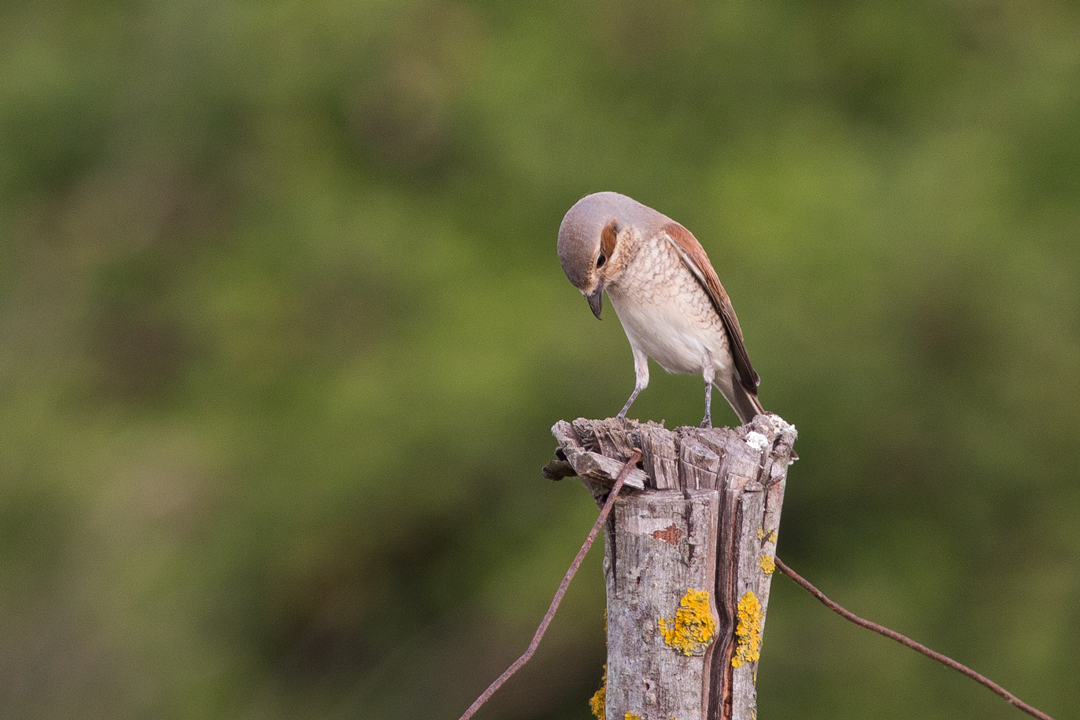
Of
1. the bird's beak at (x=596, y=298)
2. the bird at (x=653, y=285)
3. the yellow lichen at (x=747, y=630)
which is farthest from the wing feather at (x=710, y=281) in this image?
the yellow lichen at (x=747, y=630)

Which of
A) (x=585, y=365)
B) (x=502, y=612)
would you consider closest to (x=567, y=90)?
(x=585, y=365)

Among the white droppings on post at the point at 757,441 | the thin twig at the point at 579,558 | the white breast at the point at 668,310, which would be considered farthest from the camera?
the white breast at the point at 668,310

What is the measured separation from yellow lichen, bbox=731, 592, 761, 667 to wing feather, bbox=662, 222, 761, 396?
1.94 m

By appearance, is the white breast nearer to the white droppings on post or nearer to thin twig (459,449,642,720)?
the white droppings on post

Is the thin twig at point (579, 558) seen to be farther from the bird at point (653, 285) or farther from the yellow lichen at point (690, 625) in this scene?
the bird at point (653, 285)

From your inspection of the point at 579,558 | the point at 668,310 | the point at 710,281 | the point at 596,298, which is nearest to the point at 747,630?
the point at 579,558

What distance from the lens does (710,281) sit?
14.2ft

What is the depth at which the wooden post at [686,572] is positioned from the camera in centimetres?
246

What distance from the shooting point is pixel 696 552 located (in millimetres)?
2471

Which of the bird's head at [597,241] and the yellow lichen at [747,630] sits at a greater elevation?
the bird's head at [597,241]

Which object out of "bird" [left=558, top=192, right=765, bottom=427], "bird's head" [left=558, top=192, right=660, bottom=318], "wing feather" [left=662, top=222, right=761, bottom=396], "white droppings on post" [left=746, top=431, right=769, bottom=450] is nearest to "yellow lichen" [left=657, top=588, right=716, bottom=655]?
"white droppings on post" [left=746, top=431, right=769, bottom=450]

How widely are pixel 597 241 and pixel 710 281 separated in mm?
724

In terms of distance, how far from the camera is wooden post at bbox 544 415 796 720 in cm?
246

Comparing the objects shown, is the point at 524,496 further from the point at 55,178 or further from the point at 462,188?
the point at 55,178
